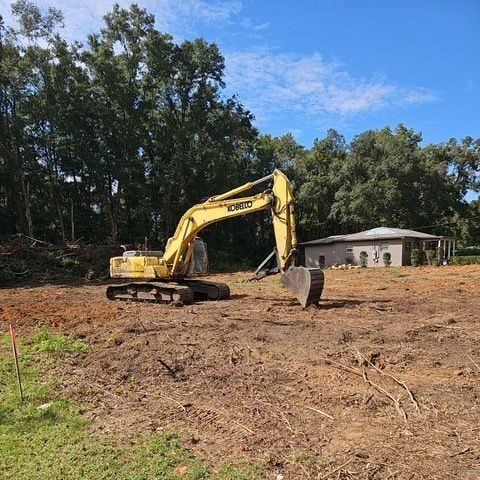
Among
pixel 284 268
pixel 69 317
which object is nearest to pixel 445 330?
pixel 284 268

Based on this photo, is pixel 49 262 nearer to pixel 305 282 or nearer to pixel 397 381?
pixel 305 282

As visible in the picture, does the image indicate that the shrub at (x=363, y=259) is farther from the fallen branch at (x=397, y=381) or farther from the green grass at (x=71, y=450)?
the green grass at (x=71, y=450)

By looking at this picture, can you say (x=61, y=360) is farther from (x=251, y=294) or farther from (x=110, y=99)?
(x=110, y=99)

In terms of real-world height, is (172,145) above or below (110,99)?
below

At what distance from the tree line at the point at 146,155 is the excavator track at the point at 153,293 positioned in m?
16.0

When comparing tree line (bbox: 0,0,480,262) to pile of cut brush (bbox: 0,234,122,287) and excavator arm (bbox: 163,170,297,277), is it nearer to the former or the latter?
pile of cut brush (bbox: 0,234,122,287)

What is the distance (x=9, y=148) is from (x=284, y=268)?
27.9 metres

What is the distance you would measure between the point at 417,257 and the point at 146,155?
70.6ft

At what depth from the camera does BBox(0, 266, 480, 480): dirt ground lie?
14.4ft

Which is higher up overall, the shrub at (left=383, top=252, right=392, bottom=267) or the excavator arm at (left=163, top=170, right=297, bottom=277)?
the excavator arm at (left=163, top=170, right=297, bottom=277)

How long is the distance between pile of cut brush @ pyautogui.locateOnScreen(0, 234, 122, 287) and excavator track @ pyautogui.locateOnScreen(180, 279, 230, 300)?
11.3 meters

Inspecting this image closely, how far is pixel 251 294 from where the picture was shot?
1664 cm

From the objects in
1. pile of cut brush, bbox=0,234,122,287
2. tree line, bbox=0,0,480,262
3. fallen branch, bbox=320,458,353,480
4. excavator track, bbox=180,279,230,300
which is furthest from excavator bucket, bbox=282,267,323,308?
tree line, bbox=0,0,480,262

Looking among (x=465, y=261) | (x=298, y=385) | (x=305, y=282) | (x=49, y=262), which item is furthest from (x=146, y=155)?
(x=298, y=385)
